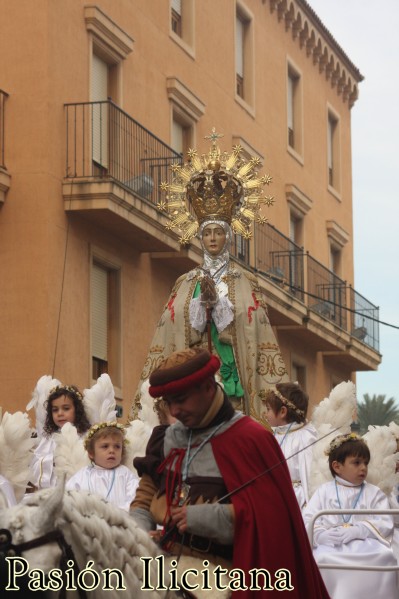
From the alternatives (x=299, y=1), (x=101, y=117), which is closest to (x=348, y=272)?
(x=299, y=1)

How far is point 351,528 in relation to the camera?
1033cm

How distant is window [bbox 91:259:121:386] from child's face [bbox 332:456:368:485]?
40.9ft

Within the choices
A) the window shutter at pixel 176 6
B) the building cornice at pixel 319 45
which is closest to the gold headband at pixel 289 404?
the window shutter at pixel 176 6

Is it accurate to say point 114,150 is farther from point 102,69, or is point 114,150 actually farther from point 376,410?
point 376,410

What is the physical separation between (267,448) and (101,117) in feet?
57.3

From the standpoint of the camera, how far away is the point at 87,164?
22.6 metres

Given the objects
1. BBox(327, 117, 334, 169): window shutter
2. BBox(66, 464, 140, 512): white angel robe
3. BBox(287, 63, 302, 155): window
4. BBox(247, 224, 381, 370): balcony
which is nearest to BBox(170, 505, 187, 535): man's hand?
BBox(66, 464, 140, 512): white angel robe

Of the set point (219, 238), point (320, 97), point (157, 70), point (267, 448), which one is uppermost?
point (320, 97)

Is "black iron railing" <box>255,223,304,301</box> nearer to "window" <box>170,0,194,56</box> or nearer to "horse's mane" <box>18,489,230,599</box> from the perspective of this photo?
"window" <box>170,0,194,56</box>

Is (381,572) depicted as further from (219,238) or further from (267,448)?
(267,448)

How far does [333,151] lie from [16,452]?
96.0ft

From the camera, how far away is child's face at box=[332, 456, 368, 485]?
10656mm

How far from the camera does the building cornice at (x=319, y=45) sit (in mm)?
35312

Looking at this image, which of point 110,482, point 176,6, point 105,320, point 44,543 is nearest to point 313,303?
point 176,6
